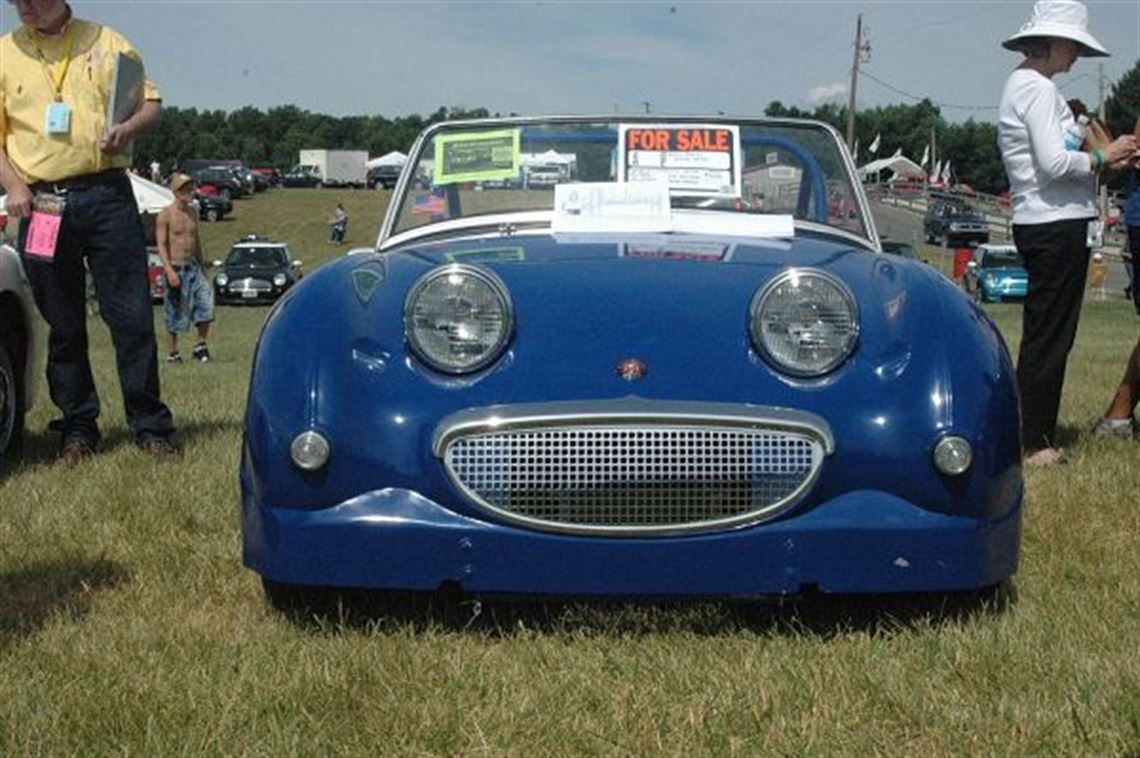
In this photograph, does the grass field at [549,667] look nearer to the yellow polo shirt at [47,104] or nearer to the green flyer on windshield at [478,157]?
the green flyer on windshield at [478,157]

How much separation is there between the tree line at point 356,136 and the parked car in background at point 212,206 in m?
52.1

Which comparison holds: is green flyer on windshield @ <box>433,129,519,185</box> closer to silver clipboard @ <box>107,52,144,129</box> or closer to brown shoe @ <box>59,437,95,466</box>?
silver clipboard @ <box>107,52,144,129</box>

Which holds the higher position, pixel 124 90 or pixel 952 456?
pixel 124 90

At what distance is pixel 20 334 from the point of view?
609 cm

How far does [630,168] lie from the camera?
4.66 meters

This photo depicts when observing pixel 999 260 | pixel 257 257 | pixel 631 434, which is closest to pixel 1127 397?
pixel 631 434

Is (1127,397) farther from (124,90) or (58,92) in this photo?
(58,92)

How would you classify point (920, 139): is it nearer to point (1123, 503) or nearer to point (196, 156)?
point (196, 156)

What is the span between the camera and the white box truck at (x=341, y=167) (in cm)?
10012

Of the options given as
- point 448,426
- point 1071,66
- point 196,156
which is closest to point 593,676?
point 448,426

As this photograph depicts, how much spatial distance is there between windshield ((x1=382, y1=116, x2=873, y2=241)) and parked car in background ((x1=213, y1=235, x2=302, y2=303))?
95.4ft

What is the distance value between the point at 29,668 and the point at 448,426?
96 centimetres

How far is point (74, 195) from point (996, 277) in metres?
32.3

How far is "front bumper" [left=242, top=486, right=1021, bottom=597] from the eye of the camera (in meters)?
3.10
